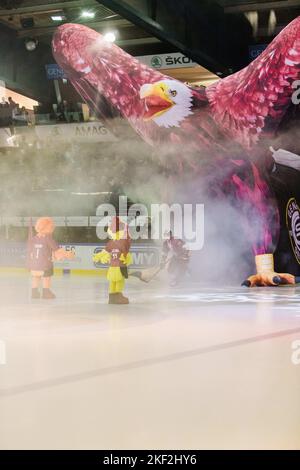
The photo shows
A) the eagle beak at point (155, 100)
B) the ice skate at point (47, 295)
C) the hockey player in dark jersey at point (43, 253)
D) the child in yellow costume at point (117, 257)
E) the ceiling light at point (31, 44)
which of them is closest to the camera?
the child in yellow costume at point (117, 257)

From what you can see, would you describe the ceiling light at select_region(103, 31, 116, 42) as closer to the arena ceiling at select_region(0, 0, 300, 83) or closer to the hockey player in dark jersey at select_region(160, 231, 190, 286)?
the arena ceiling at select_region(0, 0, 300, 83)

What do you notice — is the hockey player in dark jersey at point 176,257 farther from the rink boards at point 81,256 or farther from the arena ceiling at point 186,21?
the arena ceiling at point 186,21

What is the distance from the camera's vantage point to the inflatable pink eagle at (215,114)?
8867 millimetres

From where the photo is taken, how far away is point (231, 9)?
10.6 meters

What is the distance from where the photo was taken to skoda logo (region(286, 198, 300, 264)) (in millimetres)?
9688

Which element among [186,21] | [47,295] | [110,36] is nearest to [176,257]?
[47,295]

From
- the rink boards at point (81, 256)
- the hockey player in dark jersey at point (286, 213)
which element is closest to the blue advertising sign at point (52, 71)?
the rink boards at point (81, 256)

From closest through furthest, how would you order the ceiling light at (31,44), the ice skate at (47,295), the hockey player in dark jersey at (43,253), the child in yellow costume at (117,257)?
the child in yellow costume at (117,257) → the hockey player in dark jersey at (43,253) → the ice skate at (47,295) → the ceiling light at (31,44)

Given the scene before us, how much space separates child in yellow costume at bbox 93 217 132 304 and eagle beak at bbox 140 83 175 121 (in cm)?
270

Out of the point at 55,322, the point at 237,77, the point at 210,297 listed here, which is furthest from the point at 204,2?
the point at 55,322

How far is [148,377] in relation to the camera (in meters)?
3.53

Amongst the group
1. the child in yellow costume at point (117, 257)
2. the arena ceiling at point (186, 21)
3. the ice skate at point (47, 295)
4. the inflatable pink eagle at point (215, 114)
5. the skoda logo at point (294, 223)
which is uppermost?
the arena ceiling at point (186, 21)

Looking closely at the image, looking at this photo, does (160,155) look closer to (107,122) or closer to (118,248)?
(107,122)

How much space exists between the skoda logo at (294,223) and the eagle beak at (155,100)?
7.17 feet
